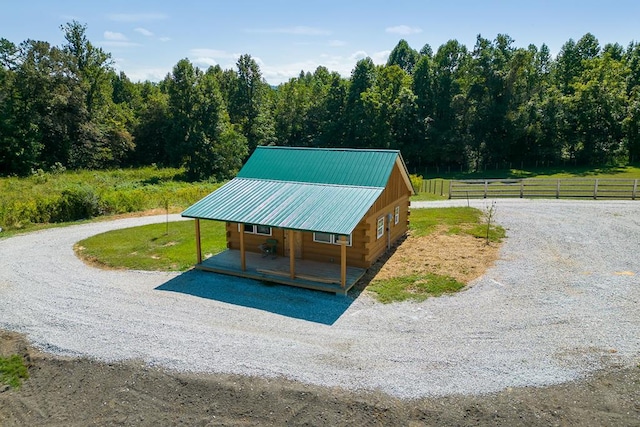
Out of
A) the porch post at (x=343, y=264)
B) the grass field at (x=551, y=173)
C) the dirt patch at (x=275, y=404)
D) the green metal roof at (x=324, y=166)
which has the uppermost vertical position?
the green metal roof at (x=324, y=166)

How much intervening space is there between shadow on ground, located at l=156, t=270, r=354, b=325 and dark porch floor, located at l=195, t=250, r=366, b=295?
19cm

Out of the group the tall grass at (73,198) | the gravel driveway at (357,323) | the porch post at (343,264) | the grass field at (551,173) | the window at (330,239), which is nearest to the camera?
the gravel driveway at (357,323)

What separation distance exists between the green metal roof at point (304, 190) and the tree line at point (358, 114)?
26.6m

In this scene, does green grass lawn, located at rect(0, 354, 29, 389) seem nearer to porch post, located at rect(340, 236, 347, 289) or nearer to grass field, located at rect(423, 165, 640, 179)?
porch post, located at rect(340, 236, 347, 289)

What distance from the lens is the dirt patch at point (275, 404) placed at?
7840mm

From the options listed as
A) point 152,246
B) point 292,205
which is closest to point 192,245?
point 152,246

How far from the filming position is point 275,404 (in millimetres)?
8297

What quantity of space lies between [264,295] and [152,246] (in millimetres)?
7201

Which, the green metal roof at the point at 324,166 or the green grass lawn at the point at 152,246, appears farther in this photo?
the green grass lawn at the point at 152,246

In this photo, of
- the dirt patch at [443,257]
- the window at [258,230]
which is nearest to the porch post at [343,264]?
the dirt patch at [443,257]

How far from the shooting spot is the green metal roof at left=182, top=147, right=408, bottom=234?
44.8 ft

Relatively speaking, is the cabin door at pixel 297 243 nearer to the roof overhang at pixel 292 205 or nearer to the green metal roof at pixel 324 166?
the roof overhang at pixel 292 205

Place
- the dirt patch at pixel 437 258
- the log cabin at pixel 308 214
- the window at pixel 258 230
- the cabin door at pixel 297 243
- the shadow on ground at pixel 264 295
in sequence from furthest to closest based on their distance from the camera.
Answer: the window at pixel 258 230
the cabin door at pixel 297 243
the dirt patch at pixel 437 258
the log cabin at pixel 308 214
the shadow on ground at pixel 264 295

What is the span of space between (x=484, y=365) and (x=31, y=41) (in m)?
47.1
